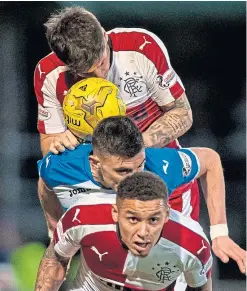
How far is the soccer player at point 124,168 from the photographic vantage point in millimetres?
5453

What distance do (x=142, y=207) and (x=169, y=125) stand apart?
0.94 metres

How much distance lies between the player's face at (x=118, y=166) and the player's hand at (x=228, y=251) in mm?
535

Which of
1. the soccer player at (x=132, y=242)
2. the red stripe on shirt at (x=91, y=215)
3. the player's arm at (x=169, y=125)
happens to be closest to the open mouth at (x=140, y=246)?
the soccer player at (x=132, y=242)

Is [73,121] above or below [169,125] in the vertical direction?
above

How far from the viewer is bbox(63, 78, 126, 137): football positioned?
5.75m

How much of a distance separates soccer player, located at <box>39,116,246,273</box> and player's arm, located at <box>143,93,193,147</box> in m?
0.26

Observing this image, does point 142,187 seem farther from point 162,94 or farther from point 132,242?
point 162,94

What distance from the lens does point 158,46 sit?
6.10m

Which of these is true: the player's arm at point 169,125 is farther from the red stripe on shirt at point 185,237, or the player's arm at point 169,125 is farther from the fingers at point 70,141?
the red stripe on shirt at point 185,237

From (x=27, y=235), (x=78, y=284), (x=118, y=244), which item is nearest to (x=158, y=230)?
(x=118, y=244)

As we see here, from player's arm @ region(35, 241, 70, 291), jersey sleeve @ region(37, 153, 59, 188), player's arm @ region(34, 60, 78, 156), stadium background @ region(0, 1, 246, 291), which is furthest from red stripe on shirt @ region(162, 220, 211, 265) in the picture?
stadium background @ region(0, 1, 246, 291)

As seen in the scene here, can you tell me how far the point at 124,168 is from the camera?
17.9 feet

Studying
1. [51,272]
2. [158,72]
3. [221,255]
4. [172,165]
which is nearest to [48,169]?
[51,272]

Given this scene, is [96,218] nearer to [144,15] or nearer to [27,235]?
[27,235]
